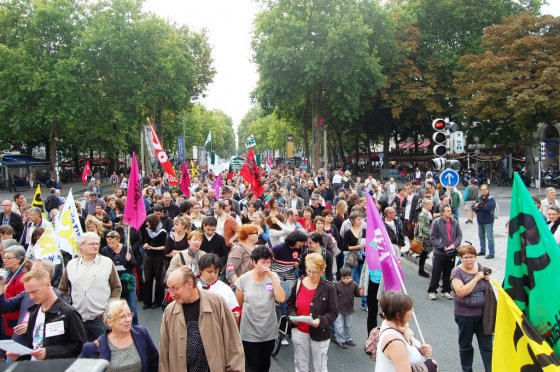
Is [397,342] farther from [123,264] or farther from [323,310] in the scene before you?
[123,264]

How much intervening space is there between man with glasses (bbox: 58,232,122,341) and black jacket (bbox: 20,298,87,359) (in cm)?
89

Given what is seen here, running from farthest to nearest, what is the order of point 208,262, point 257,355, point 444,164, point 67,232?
1. point 444,164
2. point 67,232
3. point 257,355
4. point 208,262

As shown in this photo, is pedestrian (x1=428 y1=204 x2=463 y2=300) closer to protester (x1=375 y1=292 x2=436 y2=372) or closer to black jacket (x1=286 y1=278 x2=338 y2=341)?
black jacket (x1=286 y1=278 x2=338 y2=341)

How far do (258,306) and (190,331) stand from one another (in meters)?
1.12

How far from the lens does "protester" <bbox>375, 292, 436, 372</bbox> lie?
3338 mm

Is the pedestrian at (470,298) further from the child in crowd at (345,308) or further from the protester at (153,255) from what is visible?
the protester at (153,255)

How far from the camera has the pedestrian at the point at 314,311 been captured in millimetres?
4805

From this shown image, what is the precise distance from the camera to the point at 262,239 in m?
7.75

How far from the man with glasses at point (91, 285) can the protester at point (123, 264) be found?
1069mm

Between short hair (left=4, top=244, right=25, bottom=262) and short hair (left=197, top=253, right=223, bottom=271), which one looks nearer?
short hair (left=197, top=253, right=223, bottom=271)

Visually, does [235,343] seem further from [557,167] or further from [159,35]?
[557,167]

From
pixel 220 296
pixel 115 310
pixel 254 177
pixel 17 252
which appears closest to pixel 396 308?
pixel 220 296

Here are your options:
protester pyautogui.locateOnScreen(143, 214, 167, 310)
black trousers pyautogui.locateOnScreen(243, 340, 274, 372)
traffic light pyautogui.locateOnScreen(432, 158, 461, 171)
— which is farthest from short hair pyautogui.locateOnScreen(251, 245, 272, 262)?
traffic light pyautogui.locateOnScreen(432, 158, 461, 171)

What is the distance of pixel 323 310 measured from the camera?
4.86m
